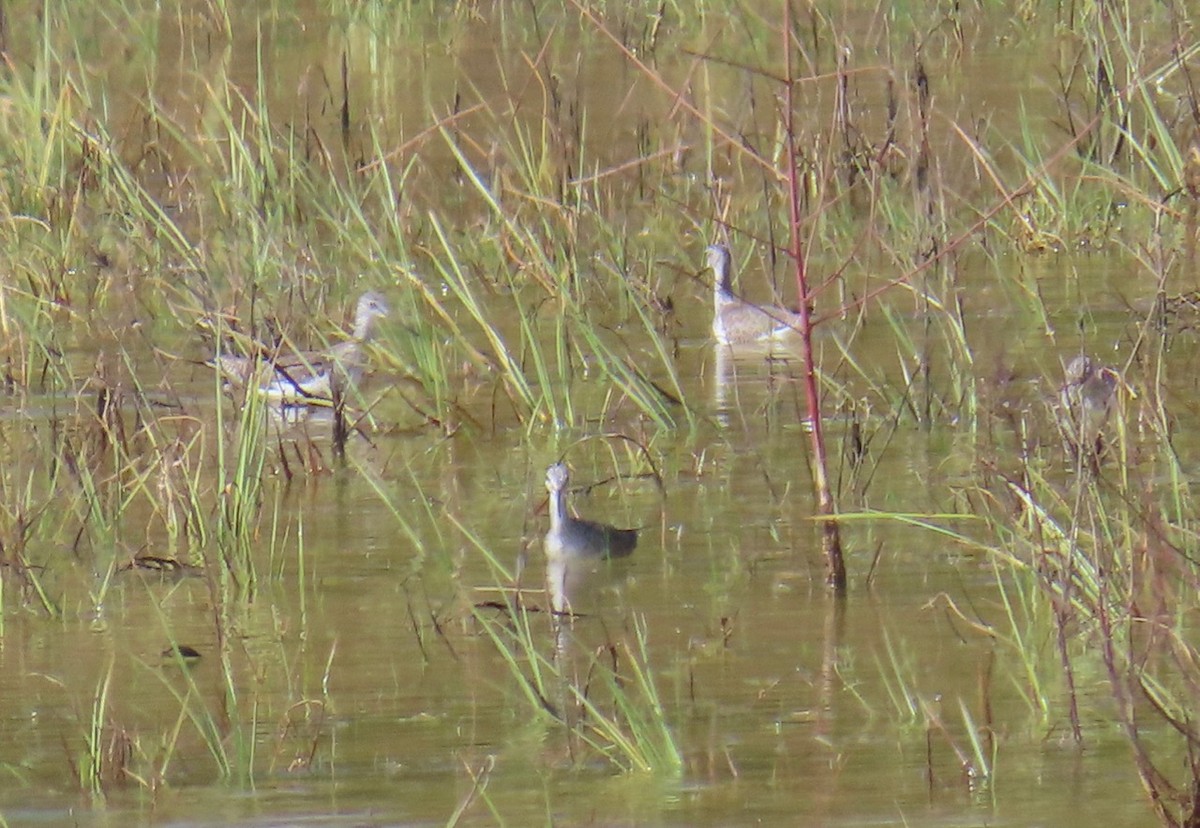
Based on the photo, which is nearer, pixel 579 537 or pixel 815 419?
pixel 815 419

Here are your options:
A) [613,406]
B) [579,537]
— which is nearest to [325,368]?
[613,406]

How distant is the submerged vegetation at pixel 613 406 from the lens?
4.93 metres

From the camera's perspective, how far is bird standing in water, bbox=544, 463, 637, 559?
626 centimetres

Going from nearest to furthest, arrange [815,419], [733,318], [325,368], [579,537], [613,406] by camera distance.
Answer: [815,419]
[579,537]
[613,406]
[325,368]
[733,318]

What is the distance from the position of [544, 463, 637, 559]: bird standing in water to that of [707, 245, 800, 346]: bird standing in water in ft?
6.04

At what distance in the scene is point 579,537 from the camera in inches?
247

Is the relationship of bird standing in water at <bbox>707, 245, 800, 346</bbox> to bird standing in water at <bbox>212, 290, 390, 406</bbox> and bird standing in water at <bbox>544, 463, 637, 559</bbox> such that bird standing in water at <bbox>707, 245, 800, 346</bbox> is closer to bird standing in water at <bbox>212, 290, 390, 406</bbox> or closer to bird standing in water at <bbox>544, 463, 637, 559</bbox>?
bird standing in water at <bbox>212, 290, 390, 406</bbox>

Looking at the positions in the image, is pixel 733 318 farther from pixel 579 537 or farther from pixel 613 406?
pixel 579 537

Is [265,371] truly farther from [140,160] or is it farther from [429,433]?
[140,160]

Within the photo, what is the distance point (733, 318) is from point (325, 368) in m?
1.38

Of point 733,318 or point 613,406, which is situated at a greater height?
point 733,318

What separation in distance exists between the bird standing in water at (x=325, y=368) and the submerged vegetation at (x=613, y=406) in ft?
0.29

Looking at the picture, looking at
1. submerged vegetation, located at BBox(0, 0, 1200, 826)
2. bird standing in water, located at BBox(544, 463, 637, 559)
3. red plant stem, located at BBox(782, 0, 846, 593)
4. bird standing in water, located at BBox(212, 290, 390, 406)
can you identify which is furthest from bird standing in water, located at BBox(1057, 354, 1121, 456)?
bird standing in water, located at BBox(212, 290, 390, 406)

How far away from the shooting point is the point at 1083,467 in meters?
4.90
